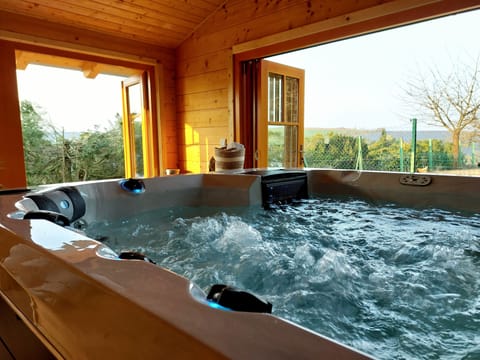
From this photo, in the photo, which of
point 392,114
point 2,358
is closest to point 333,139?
point 392,114

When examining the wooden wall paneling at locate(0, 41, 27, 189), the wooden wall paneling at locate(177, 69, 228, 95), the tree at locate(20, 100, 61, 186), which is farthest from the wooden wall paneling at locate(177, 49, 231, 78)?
the tree at locate(20, 100, 61, 186)

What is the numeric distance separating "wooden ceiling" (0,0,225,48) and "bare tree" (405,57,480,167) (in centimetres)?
314

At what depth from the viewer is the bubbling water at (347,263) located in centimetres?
73

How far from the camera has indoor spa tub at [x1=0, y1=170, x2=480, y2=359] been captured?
379 millimetres

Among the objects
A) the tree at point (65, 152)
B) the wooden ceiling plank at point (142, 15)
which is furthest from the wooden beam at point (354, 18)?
the tree at point (65, 152)

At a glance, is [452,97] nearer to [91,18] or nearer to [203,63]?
[203,63]

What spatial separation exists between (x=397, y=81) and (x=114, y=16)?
13.2 ft

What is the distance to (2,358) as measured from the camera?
716 mm

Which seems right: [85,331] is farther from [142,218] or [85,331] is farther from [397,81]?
[397,81]

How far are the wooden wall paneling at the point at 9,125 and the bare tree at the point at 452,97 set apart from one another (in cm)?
Result: 481

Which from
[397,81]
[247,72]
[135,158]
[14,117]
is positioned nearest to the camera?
[14,117]

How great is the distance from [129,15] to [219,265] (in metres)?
3.01

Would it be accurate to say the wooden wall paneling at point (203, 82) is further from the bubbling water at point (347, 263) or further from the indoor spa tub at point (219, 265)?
the bubbling water at point (347, 263)

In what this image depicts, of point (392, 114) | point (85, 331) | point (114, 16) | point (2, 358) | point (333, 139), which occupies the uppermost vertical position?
point (114, 16)
